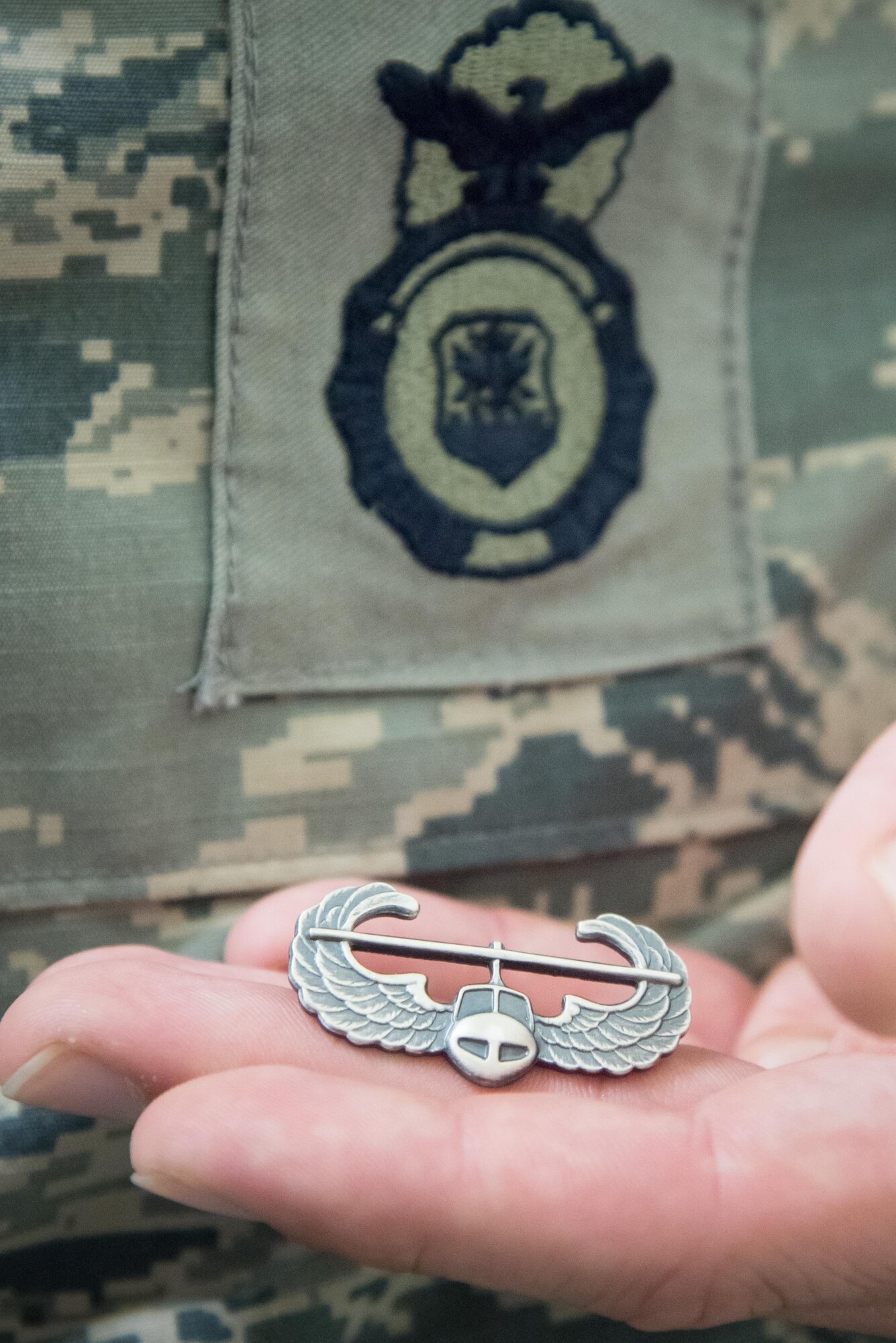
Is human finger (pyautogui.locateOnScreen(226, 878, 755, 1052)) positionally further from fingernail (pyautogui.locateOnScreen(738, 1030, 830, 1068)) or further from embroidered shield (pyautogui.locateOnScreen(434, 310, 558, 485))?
embroidered shield (pyautogui.locateOnScreen(434, 310, 558, 485))

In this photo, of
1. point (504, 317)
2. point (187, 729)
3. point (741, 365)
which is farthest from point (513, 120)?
point (187, 729)

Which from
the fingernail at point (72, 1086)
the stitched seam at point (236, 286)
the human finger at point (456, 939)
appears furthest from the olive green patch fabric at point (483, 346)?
the fingernail at point (72, 1086)

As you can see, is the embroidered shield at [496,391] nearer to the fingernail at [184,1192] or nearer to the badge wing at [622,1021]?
the badge wing at [622,1021]

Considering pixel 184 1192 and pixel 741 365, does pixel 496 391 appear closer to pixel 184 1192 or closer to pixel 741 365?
pixel 741 365

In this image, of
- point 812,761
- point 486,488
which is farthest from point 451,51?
point 812,761

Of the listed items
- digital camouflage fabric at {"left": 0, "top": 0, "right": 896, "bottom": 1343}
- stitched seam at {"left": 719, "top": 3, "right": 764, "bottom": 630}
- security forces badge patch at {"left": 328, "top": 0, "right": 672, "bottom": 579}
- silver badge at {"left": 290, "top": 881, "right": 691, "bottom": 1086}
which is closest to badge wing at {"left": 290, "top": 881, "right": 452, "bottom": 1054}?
silver badge at {"left": 290, "top": 881, "right": 691, "bottom": 1086}

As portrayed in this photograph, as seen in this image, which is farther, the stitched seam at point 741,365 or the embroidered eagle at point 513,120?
the stitched seam at point 741,365
